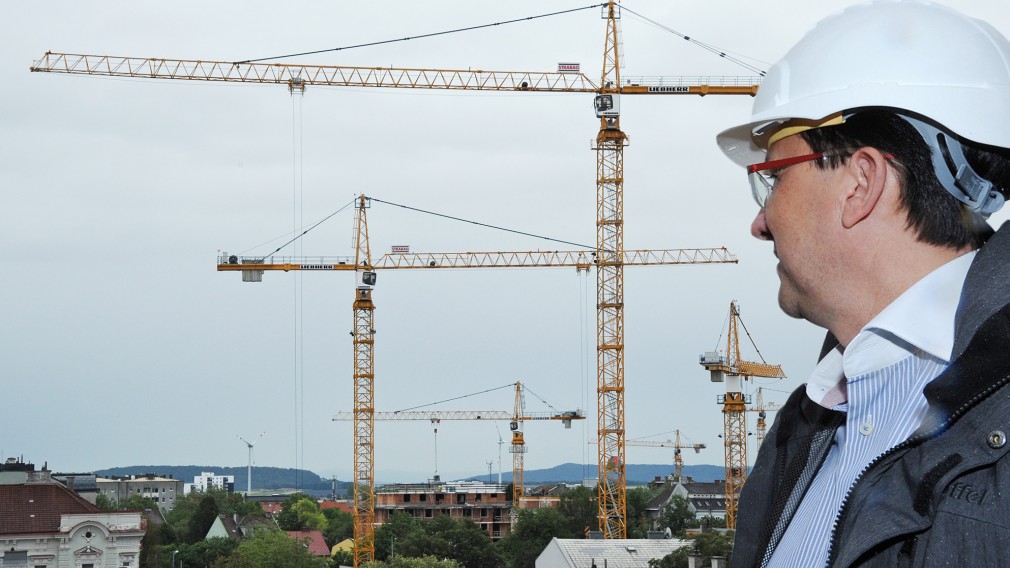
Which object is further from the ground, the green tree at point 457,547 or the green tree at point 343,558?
the green tree at point 457,547

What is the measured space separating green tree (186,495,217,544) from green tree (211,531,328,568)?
2554cm

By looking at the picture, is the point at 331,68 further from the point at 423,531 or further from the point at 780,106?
the point at 780,106

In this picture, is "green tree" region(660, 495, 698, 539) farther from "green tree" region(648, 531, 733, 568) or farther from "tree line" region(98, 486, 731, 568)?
"green tree" region(648, 531, 733, 568)

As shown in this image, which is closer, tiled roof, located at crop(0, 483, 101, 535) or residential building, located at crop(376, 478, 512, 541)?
tiled roof, located at crop(0, 483, 101, 535)

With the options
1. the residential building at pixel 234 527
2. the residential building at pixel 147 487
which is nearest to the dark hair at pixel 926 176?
the residential building at pixel 234 527

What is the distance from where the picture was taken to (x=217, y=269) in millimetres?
80000

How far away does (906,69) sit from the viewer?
181 cm

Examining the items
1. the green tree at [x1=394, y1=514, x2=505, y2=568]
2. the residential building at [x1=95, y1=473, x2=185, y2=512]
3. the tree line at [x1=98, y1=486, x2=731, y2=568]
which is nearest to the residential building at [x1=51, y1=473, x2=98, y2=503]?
the tree line at [x1=98, y1=486, x2=731, y2=568]

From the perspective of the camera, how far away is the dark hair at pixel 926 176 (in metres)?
1.77

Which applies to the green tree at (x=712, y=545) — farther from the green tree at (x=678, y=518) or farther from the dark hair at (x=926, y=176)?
the green tree at (x=678, y=518)

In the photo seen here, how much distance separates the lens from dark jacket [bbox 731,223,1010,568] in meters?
1.43

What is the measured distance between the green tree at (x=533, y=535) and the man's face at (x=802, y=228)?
80.8 m

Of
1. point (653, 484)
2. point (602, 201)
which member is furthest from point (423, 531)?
point (653, 484)

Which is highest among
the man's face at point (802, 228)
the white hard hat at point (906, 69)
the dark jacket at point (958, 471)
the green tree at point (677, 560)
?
the white hard hat at point (906, 69)
